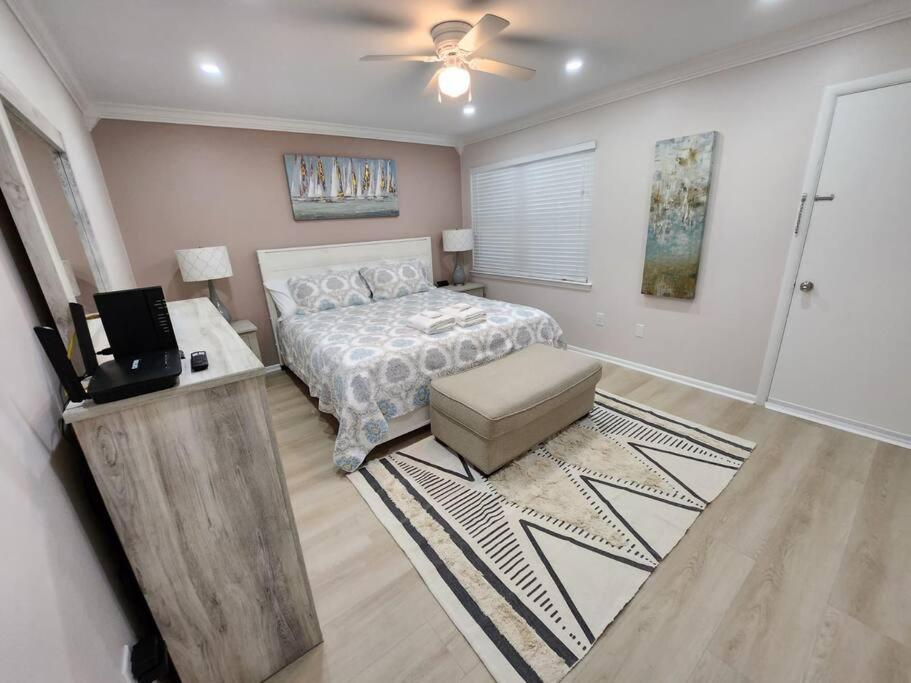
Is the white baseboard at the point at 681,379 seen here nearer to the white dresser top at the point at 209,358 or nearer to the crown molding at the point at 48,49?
the white dresser top at the point at 209,358

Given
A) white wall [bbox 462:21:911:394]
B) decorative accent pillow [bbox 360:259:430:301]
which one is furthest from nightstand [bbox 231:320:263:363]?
white wall [bbox 462:21:911:394]

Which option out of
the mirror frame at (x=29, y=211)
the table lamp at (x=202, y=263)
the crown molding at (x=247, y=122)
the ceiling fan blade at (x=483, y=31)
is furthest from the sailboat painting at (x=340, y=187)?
the mirror frame at (x=29, y=211)

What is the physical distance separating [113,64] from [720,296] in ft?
13.5

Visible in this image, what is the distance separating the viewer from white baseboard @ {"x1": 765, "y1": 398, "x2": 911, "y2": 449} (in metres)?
2.12

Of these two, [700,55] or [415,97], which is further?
[415,97]

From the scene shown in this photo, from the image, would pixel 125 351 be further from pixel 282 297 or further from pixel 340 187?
pixel 340 187

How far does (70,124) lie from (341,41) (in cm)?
160

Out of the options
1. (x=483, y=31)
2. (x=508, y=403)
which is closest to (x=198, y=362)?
(x=508, y=403)

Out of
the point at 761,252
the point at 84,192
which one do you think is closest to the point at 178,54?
the point at 84,192

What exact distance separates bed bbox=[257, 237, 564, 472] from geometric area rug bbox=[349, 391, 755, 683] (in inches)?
10.0

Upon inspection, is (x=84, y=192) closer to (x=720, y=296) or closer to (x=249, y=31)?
(x=249, y=31)

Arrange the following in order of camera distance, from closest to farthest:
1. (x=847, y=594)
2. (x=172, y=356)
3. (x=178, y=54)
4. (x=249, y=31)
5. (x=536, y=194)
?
(x=172, y=356)
(x=847, y=594)
(x=249, y=31)
(x=178, y=54)
(x=536, y=194)

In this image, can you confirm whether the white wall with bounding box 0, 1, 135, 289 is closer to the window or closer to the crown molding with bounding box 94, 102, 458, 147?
the crown molding with bounding box 94, 102, 458, 147

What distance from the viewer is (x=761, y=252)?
2.43m
